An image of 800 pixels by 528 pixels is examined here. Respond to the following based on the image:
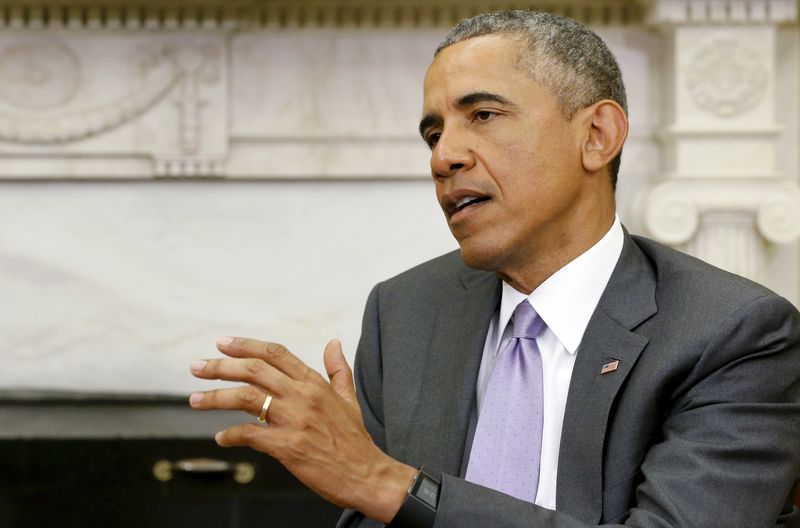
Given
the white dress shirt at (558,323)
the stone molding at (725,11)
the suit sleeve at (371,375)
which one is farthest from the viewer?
the stone molding at (725,11)

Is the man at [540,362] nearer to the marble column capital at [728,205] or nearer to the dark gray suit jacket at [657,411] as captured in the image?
the dark gray suit jacket at [657,411]

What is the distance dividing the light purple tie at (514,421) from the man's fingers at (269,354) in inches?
16.7

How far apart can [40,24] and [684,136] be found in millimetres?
1724

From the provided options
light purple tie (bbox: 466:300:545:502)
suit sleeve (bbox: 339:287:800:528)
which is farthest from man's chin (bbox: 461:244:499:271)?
suit sleeve (bbox: 339:287:800:528)

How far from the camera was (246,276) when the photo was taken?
314 cm

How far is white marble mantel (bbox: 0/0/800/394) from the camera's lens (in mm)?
3076

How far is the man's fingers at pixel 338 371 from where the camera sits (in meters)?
1.52

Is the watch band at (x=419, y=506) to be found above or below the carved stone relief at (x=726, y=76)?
below

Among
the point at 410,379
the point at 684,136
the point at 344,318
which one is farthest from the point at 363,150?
the point at 410,379

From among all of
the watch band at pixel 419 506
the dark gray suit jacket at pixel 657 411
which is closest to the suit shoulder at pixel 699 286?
the dark gray suit jacket at pixel 657 411

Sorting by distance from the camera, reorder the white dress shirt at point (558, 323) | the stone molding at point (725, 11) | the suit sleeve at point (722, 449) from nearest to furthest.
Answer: the suit sleeve at point (722, 449) → the white dress shirt at point (558, 323) → the stone molding at point (725, 11)

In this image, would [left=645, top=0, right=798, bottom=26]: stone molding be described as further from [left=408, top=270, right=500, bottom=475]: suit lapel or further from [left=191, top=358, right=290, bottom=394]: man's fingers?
[left=191, top=358, right=290, bottom=394]: man's fingers

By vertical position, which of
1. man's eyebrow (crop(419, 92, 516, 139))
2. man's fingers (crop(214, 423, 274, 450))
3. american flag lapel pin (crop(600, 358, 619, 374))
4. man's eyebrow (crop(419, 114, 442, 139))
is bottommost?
man's fingers (crop(214, 423, 274, 450))

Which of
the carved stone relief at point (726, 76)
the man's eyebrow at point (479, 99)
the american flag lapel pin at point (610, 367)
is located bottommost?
the american flag lapel pin at point (610, 367)
